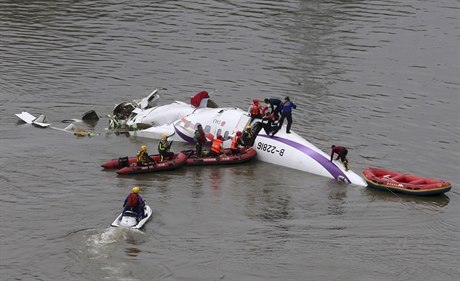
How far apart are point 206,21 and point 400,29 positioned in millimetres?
16817

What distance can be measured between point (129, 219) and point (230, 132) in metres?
11.3

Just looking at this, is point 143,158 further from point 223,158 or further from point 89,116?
point 89,116

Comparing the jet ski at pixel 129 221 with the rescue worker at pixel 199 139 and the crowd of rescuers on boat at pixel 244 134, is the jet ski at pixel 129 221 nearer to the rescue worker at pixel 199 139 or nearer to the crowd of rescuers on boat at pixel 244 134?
the crowd of rescuers on boat at pixel 244 134

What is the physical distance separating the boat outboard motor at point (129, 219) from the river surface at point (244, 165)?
1.76 feet

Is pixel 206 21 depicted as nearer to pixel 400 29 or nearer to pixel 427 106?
pixel 400 29

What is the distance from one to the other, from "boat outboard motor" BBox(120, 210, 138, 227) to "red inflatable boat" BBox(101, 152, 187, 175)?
6339 millimetres

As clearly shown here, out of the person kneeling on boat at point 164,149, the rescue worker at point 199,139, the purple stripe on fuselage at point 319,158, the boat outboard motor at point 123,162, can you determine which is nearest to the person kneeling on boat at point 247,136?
the purple stripe on fuselage at point 319,158

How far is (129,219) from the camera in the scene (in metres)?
32.5

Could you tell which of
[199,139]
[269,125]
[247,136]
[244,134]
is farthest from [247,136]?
[199,139]

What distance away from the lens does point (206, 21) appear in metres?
70.6

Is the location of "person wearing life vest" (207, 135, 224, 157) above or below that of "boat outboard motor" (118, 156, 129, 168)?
above

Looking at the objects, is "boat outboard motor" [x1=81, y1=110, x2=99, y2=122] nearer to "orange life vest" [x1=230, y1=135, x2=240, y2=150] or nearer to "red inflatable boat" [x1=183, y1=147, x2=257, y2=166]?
"red inflatable boat" [x1=183, y1=147, x2=257, y2=166]

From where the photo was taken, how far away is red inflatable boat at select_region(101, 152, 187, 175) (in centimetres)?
3878

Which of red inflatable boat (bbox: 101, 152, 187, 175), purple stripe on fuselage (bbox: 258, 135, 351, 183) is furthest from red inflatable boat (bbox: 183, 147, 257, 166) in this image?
purple stripe on fuselage (bbox: 258, 135, 351, 183)
